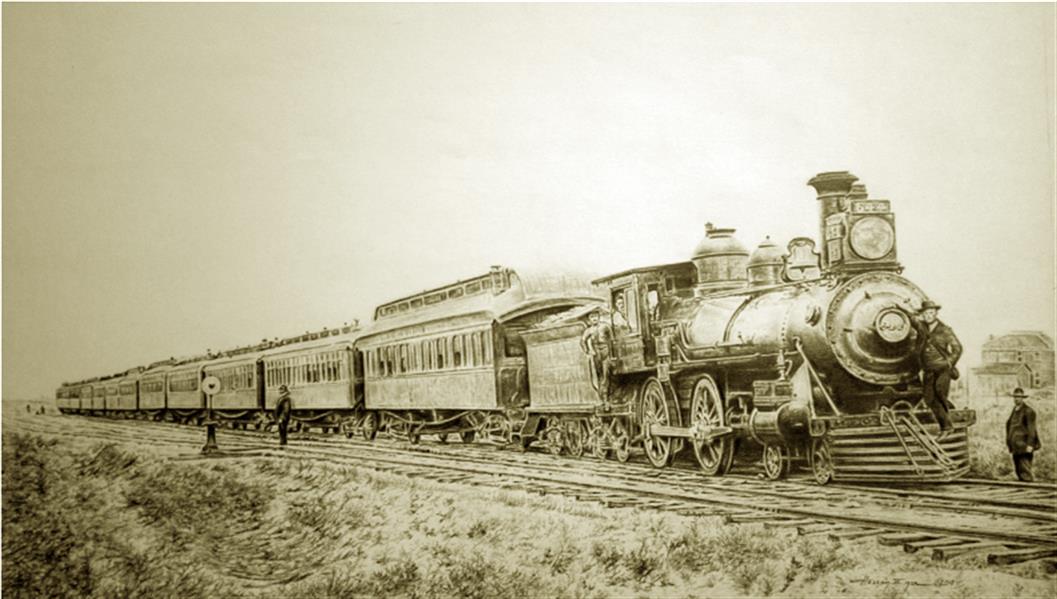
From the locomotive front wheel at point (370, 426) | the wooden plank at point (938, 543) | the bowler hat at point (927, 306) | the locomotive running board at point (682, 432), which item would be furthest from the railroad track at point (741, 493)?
the bowler hat at point (927, 306)

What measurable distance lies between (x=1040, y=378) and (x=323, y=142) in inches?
182

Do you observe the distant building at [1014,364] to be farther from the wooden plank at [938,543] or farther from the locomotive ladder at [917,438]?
the wooden plank at [938,543]

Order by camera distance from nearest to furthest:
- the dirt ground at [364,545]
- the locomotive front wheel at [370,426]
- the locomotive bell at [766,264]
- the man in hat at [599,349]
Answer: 1. the dirt ground at [364,545]
2. the locomotive bell at [766,264]
3. the man in hat at [599,349]
4. the locomotive front wheel at [370,426]

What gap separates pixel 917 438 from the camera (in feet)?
17.0

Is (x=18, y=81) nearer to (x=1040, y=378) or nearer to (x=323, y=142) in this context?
(x=323, y=142)

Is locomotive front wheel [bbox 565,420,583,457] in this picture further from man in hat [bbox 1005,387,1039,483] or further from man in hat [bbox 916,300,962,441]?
man in hat [bbox 1005,387,1039,483]

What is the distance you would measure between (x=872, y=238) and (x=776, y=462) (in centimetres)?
141

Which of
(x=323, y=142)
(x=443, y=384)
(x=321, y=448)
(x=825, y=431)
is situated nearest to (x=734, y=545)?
(x=825, y=431)

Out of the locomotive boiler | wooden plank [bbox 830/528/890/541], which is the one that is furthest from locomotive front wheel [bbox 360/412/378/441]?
wooden plank [bbox 830/528/890/541]

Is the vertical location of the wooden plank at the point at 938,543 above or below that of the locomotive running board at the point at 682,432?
below

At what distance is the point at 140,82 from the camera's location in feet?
19.6

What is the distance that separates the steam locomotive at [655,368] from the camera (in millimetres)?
5277

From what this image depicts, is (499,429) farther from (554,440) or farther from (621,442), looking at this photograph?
(621,442)
